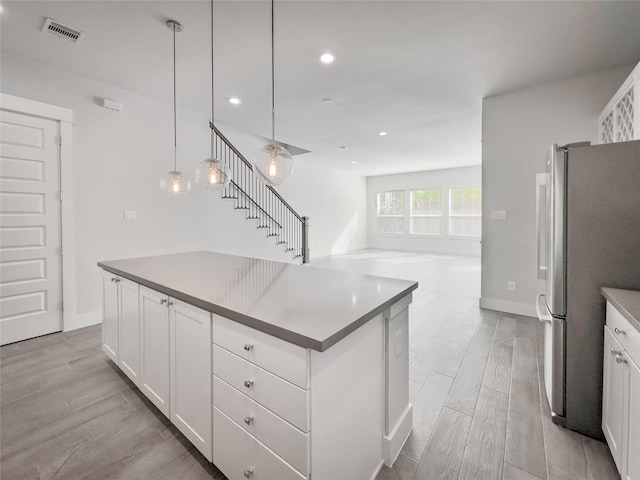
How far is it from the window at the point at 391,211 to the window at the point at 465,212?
5.56 ft

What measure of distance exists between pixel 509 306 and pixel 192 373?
12.8ft

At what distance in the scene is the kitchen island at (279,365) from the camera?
105 cm

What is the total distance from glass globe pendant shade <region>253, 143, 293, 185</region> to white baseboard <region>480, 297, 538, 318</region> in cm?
341

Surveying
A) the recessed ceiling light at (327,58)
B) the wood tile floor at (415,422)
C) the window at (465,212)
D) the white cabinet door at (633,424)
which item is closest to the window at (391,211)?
the window at (465,212)

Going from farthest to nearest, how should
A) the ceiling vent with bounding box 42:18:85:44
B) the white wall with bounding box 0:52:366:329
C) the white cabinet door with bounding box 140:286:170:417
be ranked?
the white wall with bounding box 0:52:366:329 < the ceiling vent with bounding box 42:18:85:44 < the white cabinet door with bounding box 140:286:170:417

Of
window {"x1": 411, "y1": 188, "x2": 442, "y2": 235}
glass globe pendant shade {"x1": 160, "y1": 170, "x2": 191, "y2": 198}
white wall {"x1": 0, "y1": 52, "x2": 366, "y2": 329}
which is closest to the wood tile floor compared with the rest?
white wall {"x1": 0, "y1": 52, "x2": 366, "y2": 329}

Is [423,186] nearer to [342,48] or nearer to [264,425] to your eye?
[342,48]

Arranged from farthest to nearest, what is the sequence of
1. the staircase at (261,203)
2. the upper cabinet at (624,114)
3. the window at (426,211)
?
the window at (426,211), the staircase at (261,203), the upper cabinet at (624,114)

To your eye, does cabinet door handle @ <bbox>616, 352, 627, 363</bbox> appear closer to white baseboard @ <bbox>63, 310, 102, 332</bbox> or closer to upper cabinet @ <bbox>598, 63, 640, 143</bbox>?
upper cabinet @ <bbox>598, 63, 640, 143</bbox>

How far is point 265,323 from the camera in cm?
108

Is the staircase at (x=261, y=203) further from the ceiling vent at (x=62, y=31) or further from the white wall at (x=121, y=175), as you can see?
the ceiling vent at (x=62, y=31)

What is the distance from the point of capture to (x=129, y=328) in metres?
2.08

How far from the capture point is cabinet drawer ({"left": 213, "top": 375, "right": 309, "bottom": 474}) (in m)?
1.03

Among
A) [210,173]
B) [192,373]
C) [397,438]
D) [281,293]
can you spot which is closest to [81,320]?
[210,173]
